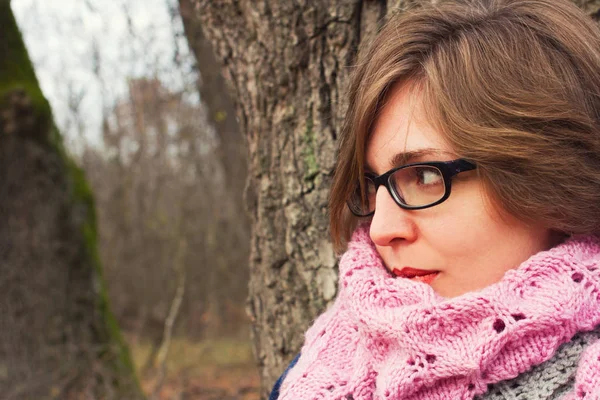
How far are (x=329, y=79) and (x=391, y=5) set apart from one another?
34 cm

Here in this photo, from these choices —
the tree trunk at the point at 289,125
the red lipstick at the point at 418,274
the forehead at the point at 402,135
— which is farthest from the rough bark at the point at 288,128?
the red lipstick at the point at 418,274

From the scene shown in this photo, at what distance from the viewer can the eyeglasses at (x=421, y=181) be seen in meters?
1.42

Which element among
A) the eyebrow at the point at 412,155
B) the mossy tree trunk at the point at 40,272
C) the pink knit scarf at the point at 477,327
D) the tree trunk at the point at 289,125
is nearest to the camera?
the pink knit scarf at the point at 477,327

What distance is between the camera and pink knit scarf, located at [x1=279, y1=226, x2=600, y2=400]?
133 cm

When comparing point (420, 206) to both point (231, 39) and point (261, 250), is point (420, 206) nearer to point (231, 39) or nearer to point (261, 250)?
point (261, 250)

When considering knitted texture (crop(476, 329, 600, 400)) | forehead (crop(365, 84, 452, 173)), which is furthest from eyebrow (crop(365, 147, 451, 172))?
Result: knitted texture (crop(476, 329, 600, 400))

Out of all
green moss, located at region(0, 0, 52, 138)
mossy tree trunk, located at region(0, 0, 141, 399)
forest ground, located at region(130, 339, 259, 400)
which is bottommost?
forest ground, located at region(130, 339, 259, 400)

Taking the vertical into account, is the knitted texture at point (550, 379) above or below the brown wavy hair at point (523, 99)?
below

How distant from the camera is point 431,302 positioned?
4.64 feet

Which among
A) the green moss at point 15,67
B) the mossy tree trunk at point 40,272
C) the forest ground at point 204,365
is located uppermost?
the green moss at point 15,67

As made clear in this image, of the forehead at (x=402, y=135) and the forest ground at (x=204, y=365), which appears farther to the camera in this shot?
the forest ground at (x=204, y=365)

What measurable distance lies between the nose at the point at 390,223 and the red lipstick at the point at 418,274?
87 mm

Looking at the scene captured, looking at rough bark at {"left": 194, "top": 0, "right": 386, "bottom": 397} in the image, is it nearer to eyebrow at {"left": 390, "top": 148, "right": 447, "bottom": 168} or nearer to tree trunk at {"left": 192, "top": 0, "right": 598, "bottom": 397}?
tree trunk at {"left": 192, "top": 0, "right": 598, "bottom": 397}

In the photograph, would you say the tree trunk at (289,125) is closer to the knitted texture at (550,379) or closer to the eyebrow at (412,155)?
the eyebrow at (412,155)
